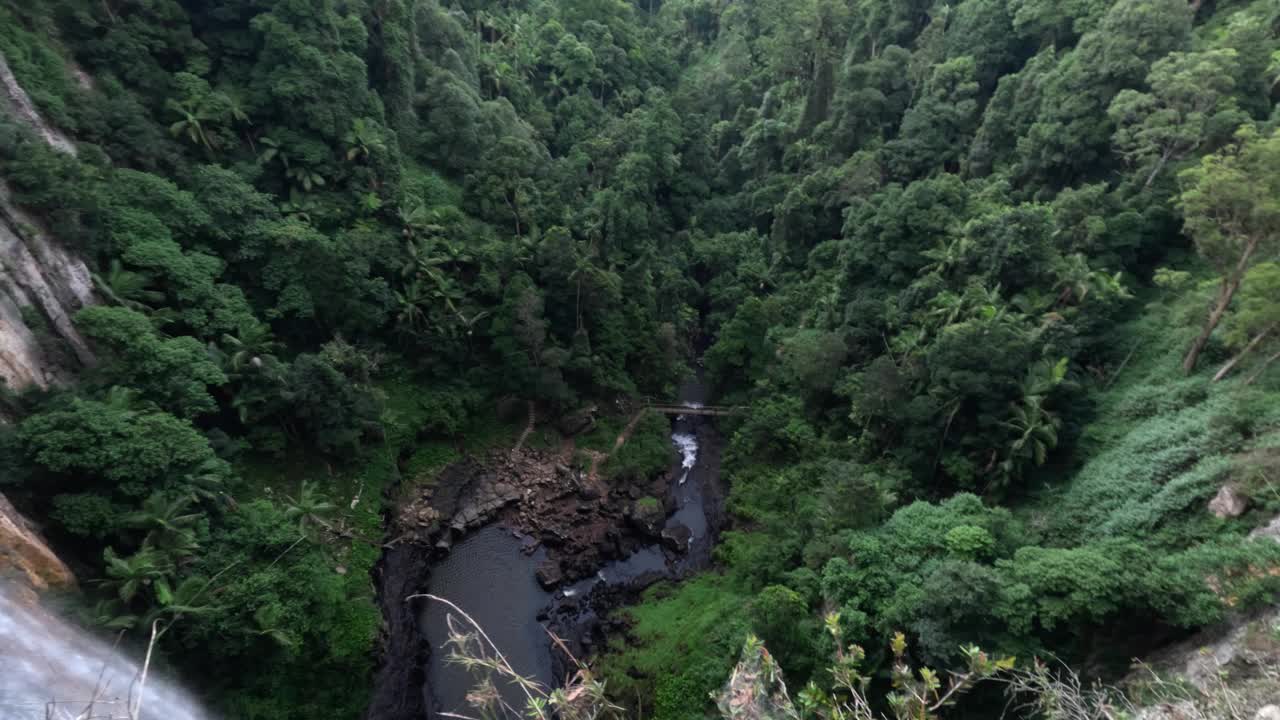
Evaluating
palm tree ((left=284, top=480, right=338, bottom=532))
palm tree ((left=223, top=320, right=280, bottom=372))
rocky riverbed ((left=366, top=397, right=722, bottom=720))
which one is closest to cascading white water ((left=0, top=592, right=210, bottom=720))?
palm tree ((left=284, top=480, right=338, bottom=532))

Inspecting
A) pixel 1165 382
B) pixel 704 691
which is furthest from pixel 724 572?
pixel 1165 382

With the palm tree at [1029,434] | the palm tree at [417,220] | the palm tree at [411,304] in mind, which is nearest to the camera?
the palm tree at [1029,434]

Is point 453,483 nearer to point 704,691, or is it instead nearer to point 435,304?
point 435,304

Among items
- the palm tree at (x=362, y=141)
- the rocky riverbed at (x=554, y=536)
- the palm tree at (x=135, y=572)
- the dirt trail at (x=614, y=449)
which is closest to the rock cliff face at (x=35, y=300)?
the palm tree at (x=135, y=572)

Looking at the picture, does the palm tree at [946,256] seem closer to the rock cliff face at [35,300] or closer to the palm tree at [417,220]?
the palm tree at [417,220]

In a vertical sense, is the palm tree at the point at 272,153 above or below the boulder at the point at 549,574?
above
